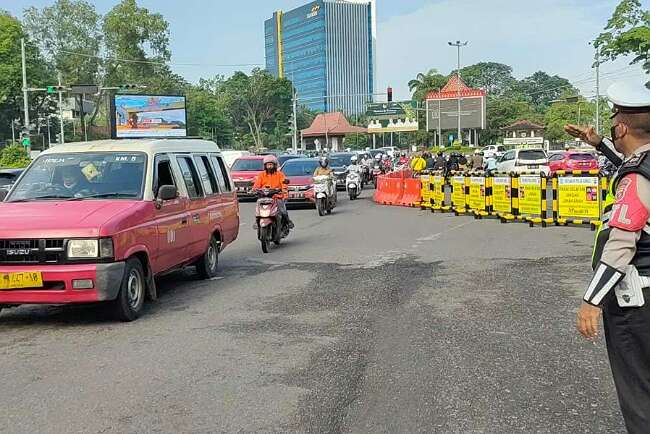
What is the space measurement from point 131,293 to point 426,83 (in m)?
109

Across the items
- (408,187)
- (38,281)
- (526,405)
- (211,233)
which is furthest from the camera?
(408,187)

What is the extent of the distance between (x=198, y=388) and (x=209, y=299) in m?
3.55

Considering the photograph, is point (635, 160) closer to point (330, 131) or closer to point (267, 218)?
point (267, 218)

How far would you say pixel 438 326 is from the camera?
7.23 m

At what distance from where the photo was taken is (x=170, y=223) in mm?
8734

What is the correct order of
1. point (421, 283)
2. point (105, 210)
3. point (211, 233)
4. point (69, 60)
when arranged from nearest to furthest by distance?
→ point (105, 210), point (421, 283), point (211, 233), point (69, 60)

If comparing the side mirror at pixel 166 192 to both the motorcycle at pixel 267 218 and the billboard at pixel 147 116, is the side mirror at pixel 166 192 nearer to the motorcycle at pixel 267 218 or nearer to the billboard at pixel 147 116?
the motorcycle at pixel 267 218

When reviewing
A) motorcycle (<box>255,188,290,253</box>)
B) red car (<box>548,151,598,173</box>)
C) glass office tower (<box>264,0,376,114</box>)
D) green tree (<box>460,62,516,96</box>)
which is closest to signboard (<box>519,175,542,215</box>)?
motorcycle (<box>255,188,290,253</box>)

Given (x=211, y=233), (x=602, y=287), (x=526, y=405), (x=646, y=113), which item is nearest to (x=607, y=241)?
(x=602, y=287)

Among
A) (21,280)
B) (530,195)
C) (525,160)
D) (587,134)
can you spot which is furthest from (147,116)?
(587,134)

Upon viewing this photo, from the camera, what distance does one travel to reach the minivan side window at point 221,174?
11234mm

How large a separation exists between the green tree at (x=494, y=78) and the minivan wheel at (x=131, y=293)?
460ft

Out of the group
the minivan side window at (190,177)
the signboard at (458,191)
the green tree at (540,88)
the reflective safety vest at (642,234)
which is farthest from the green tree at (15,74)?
the green tree at (540,88)

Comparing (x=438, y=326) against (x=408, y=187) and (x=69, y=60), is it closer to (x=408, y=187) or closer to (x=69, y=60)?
(x=408, y=187)
